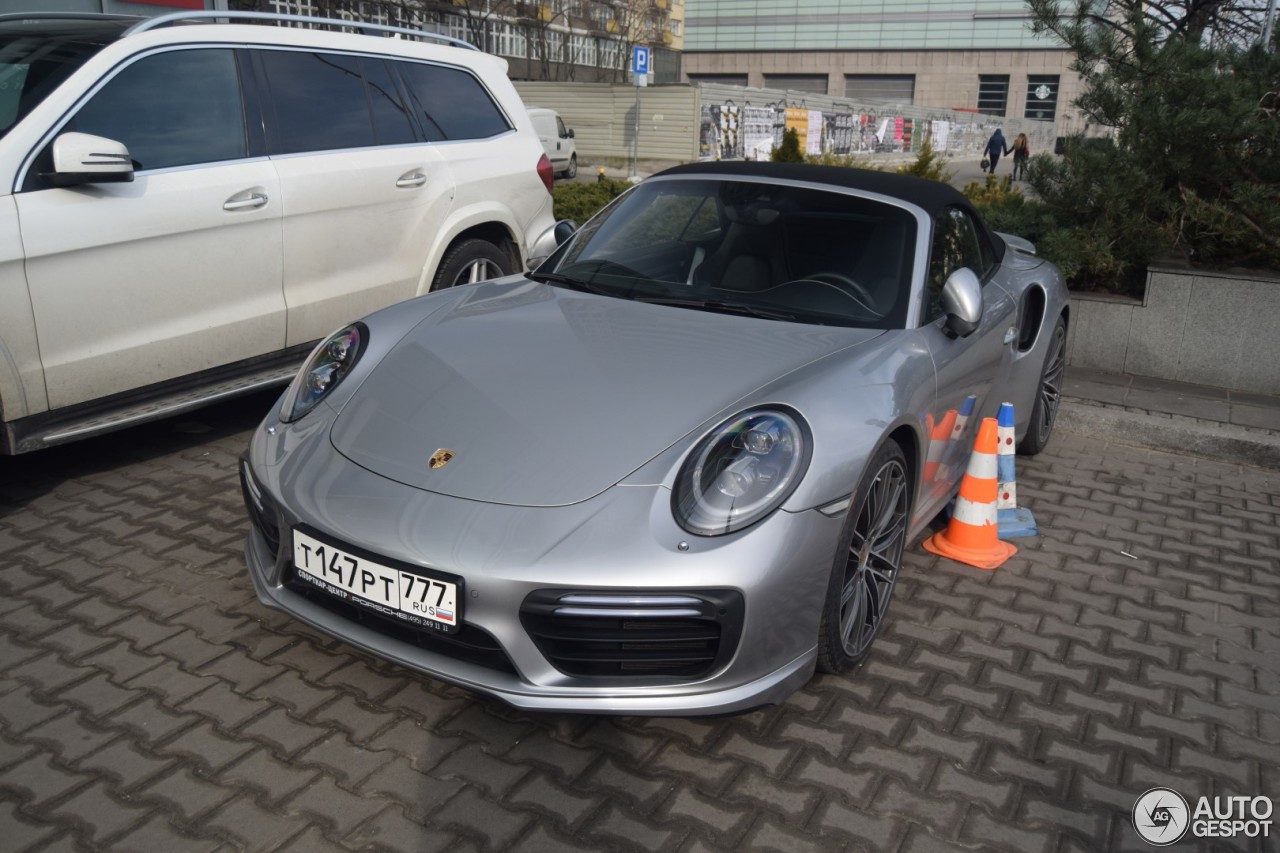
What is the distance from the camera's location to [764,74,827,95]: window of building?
240ft

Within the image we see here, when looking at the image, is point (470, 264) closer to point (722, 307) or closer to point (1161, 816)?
point (722, 307)

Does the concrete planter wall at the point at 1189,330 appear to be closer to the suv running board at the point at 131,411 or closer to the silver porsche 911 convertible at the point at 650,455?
the silver porsche 911 convertible at the point at 650,455

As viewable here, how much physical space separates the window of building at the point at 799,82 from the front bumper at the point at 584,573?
Result: 74.3m

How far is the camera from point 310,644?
10.8 ft

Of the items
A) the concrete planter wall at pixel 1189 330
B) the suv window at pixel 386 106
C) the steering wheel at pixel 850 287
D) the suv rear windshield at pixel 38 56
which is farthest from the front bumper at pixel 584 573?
the concrete planter wall at pixel 1189 330

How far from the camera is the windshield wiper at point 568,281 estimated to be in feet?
12.7

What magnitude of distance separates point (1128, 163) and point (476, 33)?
41.7 meters

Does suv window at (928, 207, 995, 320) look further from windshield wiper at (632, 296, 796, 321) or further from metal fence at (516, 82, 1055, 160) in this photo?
metal fence at (516, 82, 1055, 160)

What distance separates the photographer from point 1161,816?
269 centimetres

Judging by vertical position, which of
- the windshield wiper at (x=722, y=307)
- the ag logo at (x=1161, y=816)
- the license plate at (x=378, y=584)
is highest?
the windshield wiper at (x=722, y=307)

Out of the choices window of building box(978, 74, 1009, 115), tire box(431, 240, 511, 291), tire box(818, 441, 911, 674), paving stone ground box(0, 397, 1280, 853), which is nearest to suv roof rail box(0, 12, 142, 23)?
tire box(431, 240, 511, 291)

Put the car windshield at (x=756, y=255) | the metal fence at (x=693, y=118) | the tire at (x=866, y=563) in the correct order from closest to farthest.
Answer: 1. the tire at (x=866, y=563)
2. the car windshield at (x=756, y=255)
3. the metal fence at (x=693, y=118)

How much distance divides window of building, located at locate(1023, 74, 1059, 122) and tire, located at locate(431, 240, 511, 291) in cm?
6851

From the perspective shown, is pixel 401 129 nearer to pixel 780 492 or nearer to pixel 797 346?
pixel 797 346
